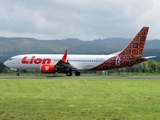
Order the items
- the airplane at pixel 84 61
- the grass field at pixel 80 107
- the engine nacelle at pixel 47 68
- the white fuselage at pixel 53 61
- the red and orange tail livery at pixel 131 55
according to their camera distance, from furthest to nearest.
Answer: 1. the white fuselage at pixel 53 61
2. the red and orange tail livery at pixel 131 55
3. the airplane at pixel 84 61
4. the engine nacelle at pixel 47 68
5. the grass field at pixel 80 107

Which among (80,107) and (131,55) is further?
(131,55)

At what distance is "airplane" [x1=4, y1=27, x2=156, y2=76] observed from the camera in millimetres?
57312

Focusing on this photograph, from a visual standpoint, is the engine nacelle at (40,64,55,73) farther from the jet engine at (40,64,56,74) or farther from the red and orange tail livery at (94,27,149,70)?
the red and orange tail livery at (94,27,149,70)

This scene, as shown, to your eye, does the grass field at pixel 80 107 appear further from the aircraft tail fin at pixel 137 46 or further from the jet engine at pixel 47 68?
the aircraft tail fin at pixel 137 46

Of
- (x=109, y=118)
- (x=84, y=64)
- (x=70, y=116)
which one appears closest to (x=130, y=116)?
(x=109, y=118)

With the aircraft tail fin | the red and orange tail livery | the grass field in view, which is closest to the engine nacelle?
the red and orange tail livery

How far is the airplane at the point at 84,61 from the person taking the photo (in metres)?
57.3

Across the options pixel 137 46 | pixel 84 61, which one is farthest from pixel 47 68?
pixel 137 46

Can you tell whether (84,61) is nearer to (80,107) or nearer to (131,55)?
(131,55)

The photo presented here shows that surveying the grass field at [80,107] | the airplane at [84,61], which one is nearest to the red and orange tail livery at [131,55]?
the airplane at [84,61]

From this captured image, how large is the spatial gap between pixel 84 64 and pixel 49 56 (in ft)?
19.9

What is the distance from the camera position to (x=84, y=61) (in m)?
61.9

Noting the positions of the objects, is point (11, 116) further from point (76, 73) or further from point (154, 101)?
point (76, 73)

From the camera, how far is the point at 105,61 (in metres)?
60.3
